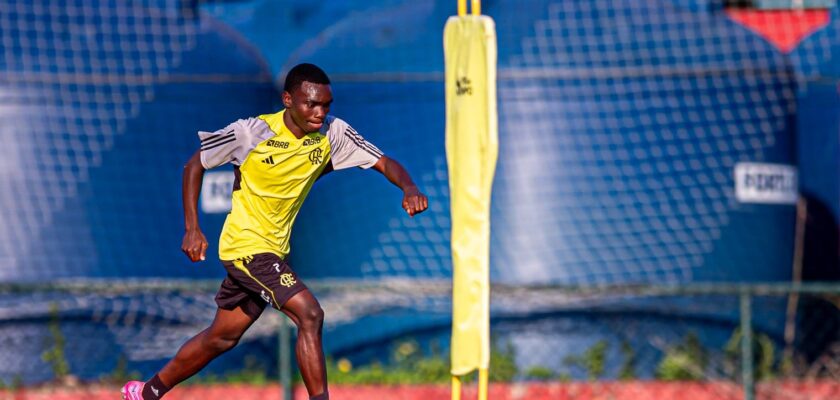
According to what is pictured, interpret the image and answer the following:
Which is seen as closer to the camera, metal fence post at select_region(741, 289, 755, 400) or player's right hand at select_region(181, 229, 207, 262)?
player's right hand at select_region(181, 229, 207, 262)

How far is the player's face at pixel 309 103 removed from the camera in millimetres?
6852

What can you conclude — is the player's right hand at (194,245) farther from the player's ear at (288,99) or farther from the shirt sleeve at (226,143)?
the player's ear at (288,99)

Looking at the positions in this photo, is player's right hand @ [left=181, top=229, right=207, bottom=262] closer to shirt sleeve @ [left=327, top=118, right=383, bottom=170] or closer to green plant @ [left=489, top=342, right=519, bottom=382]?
shirt sleeve @ [left=327, top=118, right=383, bottom=170]

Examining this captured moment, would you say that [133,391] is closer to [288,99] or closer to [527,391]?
[288,99]

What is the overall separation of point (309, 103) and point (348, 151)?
51 cm

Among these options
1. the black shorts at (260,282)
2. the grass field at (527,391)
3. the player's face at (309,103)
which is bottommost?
the grass field at (527,391)

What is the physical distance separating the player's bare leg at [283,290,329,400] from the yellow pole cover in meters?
0.67

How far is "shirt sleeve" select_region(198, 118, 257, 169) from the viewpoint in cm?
699

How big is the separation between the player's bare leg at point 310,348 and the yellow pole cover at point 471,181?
0.67m

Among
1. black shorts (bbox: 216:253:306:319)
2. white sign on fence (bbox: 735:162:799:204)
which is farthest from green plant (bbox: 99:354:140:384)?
white sign on fence (bbox: 735:162:799:204)

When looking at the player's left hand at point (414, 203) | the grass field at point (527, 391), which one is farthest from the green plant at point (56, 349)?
the player's left hand at point (414, 203)

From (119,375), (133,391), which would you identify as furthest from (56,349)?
(133,391)

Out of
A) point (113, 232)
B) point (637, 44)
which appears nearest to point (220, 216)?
point (113, 232)

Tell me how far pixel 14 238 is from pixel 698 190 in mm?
Answer: 5951
